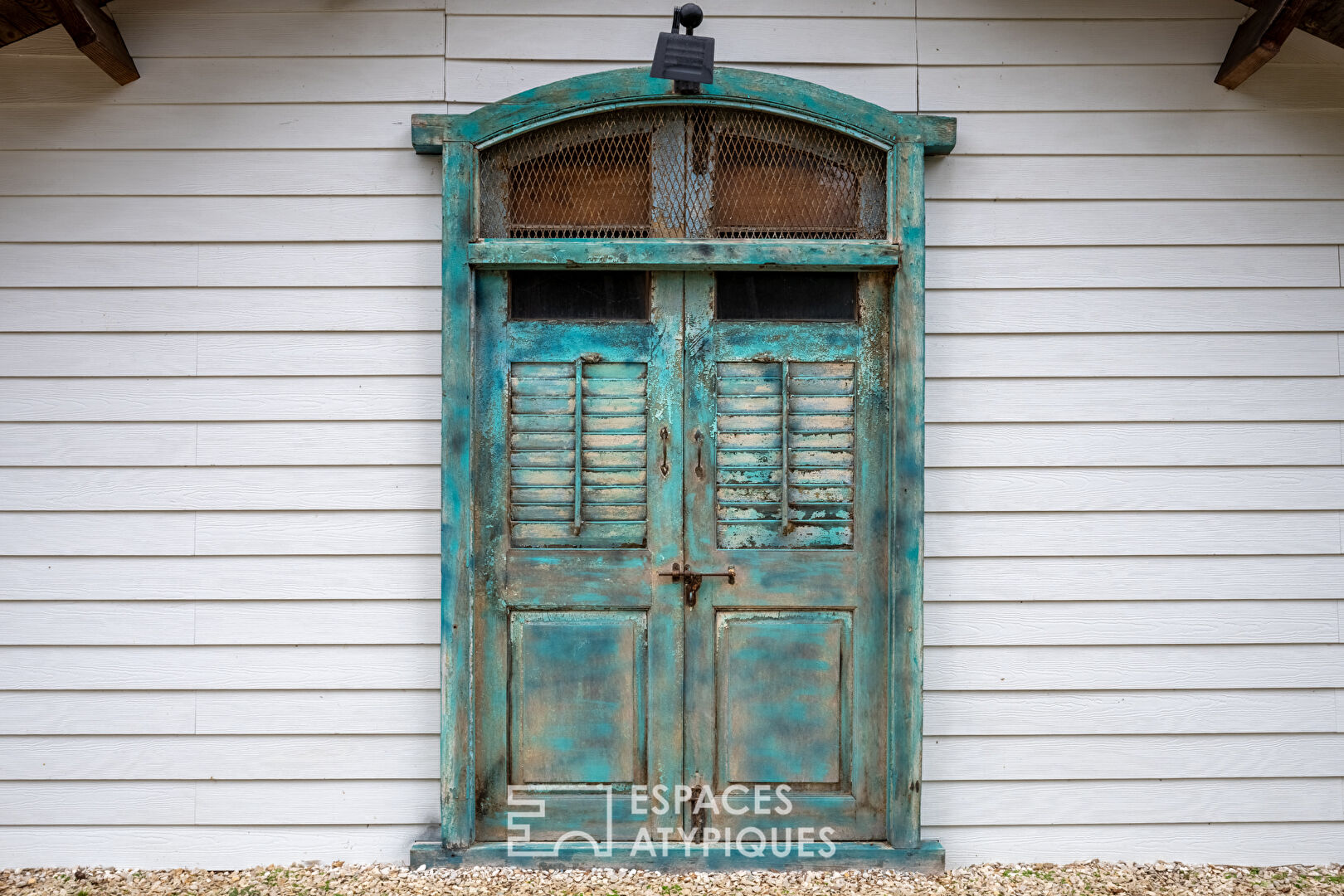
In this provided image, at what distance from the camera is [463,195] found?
3.04 metres

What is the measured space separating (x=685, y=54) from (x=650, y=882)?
260 centimetres

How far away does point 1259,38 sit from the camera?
2.86m

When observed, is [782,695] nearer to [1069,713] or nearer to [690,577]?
[690,577]

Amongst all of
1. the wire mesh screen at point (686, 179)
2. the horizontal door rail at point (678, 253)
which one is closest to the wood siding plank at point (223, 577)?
the horizontal door rail at point (678, 253)

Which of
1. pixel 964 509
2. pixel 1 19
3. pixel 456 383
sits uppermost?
pixel 1 19

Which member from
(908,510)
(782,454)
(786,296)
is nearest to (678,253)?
(786,296)

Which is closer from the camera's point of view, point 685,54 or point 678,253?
point 685,54

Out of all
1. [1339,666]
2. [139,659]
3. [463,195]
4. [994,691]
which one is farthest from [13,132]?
[1339,666]

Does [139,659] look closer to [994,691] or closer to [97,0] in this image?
[97,0]

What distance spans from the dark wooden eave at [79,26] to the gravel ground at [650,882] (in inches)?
103

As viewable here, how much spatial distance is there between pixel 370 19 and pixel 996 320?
2.31 m

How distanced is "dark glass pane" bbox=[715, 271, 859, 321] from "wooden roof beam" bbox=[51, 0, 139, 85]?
2044 mm

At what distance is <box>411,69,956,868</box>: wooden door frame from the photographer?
9.93 feet

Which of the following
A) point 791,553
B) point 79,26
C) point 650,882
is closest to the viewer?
point 79,26
